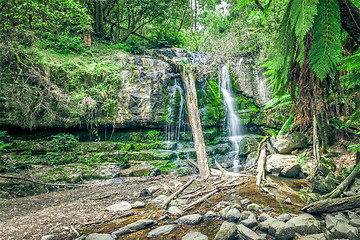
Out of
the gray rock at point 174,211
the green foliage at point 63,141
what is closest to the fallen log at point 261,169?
the gray rock at point 174,211

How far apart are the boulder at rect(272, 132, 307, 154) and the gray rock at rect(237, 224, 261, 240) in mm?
4854

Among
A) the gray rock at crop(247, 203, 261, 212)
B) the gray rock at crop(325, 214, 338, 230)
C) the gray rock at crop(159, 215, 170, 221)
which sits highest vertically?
the gray rock at crop(325, 214, 338, 230)

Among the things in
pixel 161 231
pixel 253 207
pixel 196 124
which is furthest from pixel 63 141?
pixel 253 207

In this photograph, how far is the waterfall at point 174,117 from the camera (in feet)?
29.5

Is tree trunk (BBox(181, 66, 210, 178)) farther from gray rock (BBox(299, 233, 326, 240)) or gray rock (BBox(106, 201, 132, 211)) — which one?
gray rock (BBox(299, 233, 326, 240))

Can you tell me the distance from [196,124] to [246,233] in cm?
458

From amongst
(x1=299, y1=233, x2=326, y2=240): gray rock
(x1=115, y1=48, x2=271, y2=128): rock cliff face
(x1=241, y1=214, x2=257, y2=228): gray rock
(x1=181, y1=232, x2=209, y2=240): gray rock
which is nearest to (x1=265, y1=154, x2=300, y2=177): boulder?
(x1=241, y1=214, x2=257, y2=228): gray rock

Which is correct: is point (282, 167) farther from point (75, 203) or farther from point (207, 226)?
point (75, 203)

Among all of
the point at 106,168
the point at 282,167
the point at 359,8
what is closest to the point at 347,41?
the point at 359,8

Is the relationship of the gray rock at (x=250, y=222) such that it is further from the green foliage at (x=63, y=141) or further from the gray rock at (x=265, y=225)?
the green foliage at (x=63, y=141)

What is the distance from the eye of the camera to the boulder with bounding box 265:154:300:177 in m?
5.86

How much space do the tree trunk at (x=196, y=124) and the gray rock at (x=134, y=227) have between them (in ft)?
10.9

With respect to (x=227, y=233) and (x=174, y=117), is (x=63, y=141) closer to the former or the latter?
(x=174, y=117)

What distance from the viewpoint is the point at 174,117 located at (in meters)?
9.07
